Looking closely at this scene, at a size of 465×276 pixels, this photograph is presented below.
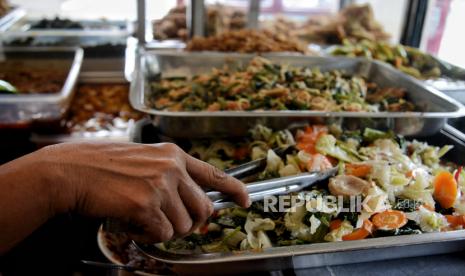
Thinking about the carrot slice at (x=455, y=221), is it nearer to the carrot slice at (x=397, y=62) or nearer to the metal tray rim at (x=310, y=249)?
the metal tray rim at (x=310, y=249)

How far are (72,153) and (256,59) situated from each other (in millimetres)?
1377

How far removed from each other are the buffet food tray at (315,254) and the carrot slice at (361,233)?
0.26 feet

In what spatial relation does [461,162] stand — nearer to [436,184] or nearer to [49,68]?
[436,184]

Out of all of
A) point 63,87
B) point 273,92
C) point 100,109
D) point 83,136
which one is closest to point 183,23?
point 100,109

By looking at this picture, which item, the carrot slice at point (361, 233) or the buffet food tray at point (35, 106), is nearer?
the carrot slice at point (361, 233)

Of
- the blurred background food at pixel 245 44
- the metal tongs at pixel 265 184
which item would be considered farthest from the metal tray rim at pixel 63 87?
the metal tongs at pixel 265 184

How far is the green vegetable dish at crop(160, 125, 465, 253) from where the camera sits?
95 cm

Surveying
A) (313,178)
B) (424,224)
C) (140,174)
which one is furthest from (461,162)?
(140,174)

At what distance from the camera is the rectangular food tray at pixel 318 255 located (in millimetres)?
765

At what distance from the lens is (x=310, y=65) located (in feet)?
6.82

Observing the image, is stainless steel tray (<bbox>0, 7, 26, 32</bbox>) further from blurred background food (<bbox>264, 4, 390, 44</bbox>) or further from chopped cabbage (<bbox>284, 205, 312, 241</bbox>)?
chopped cabbage (<bbox>284, 205, 312, 241</bbox>)

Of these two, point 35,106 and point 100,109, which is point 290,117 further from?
point 100,109

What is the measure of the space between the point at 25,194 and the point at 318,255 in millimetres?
563

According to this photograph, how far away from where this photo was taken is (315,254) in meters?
0.80
